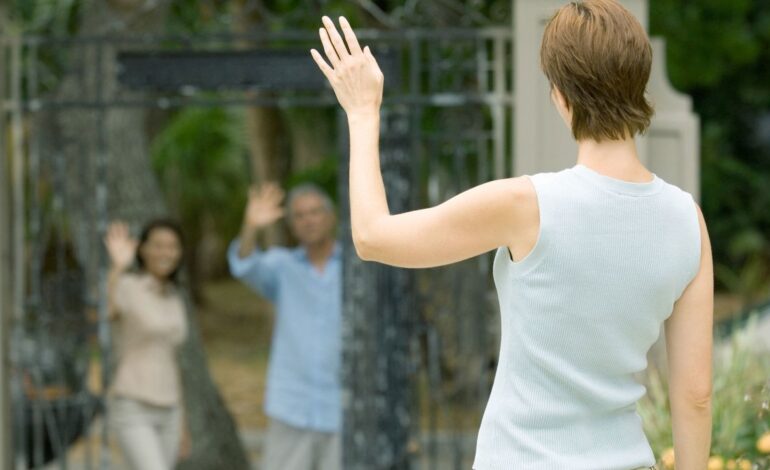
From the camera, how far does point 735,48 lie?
10.9 meters

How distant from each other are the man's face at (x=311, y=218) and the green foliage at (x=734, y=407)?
1990mm

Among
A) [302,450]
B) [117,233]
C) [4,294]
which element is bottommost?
[302,450]

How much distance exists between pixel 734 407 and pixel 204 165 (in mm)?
12537

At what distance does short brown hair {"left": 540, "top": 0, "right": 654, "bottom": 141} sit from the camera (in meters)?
2.08

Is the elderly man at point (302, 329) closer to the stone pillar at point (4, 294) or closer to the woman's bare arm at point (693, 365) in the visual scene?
the stone pillar at point (4, 294)

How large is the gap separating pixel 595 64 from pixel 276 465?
4.70 metres

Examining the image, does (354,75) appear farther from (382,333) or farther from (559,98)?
(382,333)

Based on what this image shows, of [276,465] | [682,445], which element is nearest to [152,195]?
[276,465]

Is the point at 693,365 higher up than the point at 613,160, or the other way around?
the point at 613,160

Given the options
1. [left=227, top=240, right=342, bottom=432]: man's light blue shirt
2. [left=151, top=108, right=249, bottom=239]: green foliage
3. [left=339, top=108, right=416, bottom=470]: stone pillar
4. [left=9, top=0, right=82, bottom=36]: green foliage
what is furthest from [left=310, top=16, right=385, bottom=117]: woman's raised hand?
[left=151, top=108, right=249, bottom=239]: green foliage

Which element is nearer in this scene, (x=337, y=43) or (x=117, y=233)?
(x=337, y=43)

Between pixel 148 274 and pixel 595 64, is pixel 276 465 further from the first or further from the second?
pixel 595 64

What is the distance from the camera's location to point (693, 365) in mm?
2197

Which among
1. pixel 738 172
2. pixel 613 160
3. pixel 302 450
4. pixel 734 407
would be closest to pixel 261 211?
pixel 302 450
